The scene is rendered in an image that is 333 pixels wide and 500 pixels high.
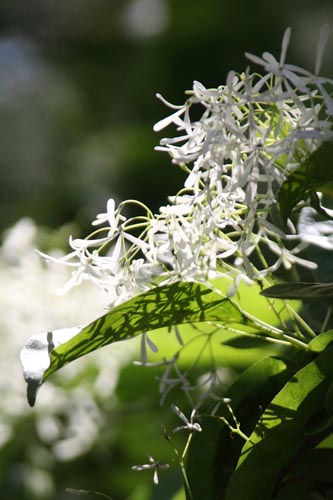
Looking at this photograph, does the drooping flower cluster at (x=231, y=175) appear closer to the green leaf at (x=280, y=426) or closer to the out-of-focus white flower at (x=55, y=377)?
the green leaf at (x=280, y=426)

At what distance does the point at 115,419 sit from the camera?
1.43m

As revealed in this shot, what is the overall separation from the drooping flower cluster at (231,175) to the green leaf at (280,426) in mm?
60

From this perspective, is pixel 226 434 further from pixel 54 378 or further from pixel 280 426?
pixel 54 378

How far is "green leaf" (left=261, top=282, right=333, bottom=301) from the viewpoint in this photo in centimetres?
49

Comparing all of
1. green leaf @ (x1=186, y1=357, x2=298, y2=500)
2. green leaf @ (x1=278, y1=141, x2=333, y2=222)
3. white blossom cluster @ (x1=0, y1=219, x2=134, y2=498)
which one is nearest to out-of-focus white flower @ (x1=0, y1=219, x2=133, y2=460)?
white blossom cluster @ (x1=0, y1=219, x2=134, y2=498)

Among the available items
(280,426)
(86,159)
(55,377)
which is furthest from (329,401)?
(86,159)

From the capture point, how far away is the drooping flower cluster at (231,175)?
484 millimetres

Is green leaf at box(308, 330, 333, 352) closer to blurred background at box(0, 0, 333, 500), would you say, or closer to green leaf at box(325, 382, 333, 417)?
green leaf at box(325, 382, 333, 417)

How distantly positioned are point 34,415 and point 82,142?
6.31ft

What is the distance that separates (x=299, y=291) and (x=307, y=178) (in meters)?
0.06

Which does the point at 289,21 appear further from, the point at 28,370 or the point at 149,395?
the point at 28,370

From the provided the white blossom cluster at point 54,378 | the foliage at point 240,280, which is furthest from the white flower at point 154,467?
the white blossom cluster at point 54,378

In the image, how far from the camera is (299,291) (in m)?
0.49

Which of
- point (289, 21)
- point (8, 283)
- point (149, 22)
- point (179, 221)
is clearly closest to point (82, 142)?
point (149, 22)
